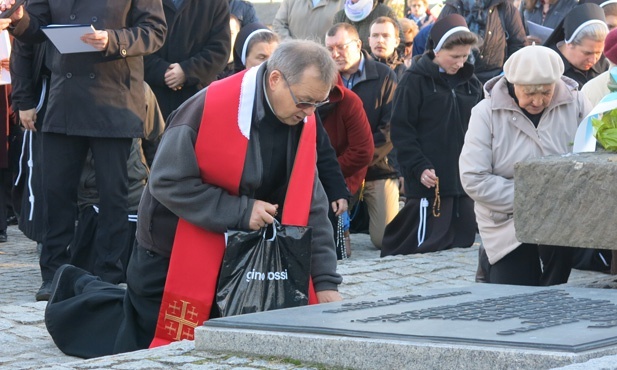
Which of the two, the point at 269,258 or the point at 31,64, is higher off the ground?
the point at 31,64

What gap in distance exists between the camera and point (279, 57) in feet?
18.1

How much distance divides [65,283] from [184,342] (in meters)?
2.00

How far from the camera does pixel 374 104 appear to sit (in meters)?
10.2

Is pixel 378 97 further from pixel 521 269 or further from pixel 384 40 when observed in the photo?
pixel 521 269

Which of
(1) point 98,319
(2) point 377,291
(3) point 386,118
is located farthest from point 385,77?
(1) point 98,319

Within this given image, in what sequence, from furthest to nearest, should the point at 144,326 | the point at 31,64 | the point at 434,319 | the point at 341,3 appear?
the point at 341,3 → the point at 31,64 → the point at 144,326 → the point at 434,319

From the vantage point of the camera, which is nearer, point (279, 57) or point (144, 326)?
point (279, 57)

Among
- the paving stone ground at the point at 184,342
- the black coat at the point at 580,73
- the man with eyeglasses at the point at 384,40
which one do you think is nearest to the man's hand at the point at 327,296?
the paving stone ground at the point at 184,342

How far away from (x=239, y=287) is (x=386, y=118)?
4.92 metres

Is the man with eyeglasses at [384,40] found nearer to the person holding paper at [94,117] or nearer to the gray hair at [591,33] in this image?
the gray hair at [591,33]

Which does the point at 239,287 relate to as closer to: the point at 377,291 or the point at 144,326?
the point at 144,326

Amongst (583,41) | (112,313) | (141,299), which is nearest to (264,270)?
(141,299)

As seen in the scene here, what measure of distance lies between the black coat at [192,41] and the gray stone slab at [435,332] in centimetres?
467

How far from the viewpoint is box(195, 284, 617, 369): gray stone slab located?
12.9 ft
